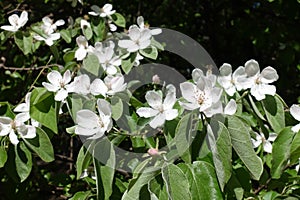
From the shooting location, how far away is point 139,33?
1392mm

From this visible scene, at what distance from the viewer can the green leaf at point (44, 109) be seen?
1092 mm

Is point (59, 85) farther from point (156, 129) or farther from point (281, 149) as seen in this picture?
point (281, 149)

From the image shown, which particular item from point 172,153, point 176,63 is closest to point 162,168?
point 172,153

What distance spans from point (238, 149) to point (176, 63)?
181cm

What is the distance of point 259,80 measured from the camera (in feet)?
3.65

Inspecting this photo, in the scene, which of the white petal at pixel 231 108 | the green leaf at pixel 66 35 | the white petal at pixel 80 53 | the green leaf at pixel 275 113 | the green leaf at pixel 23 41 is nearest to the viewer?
the white petal at pixel 231 108

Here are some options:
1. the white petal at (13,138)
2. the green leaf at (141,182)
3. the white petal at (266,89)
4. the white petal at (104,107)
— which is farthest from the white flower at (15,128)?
the white petal at (266,89)

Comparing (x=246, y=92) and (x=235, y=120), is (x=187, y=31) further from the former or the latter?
(x=235, y=120)

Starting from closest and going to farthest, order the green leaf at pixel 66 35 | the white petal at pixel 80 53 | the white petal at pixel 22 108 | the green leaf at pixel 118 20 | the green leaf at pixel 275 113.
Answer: the green leaf at pixel 275 113 < the white petal at pixel 22 108 < the white petal at pixel 80 53 < the green leaf at pixel 66 35 < the green leaf at pixel 118 20

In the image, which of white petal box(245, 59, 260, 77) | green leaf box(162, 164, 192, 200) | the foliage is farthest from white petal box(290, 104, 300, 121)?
green leaf box(162, 164, 192, 200)

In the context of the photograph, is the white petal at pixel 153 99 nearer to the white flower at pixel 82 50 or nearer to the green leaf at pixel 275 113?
the green leaf at pixel 275 113

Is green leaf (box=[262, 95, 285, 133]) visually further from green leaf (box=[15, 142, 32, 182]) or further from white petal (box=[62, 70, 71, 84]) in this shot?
green leaf (box=[15, 142, 32, 182])

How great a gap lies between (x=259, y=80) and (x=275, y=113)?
88 mm

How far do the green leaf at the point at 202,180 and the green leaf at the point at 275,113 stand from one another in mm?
229
